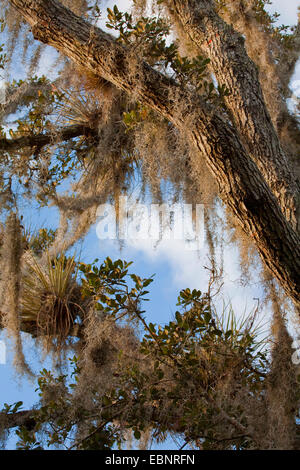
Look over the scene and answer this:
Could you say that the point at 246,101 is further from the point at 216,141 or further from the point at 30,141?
the point at 30,141

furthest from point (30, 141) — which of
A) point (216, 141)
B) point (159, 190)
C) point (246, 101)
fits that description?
point (216, 141)

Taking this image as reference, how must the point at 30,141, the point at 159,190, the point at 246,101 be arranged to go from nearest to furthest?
the point at 246,101
the point at 159,190
the point at 30,141

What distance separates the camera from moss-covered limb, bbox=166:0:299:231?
2777 millimetres

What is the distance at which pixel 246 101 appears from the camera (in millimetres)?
2797

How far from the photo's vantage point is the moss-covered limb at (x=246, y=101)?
109 inches

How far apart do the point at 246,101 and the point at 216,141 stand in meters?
0.66

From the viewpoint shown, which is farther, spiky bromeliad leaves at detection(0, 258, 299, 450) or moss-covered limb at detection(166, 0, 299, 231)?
moss-covered limb at detection(166, 0, 299, 231)

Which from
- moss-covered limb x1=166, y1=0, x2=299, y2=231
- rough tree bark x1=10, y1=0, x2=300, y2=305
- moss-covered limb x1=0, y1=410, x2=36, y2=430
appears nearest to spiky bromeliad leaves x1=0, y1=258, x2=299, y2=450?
moss-covered limb x1=0, y1=410, x2=36, y2=430

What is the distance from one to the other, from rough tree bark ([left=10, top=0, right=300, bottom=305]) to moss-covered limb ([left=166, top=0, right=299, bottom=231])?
0.41 m

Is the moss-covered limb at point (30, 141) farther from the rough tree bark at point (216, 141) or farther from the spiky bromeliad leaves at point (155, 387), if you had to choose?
the spiky bromeliad leaves at point (155, 387)

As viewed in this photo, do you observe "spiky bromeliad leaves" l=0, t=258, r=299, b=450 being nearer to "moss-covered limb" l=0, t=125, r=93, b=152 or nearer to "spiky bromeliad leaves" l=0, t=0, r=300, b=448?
"spiky bromeliad leaves" l=0, t=0, r=300, b=448
